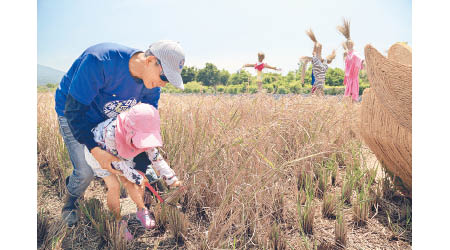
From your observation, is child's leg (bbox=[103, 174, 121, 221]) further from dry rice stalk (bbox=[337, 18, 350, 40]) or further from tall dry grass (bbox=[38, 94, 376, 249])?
dry rice stalk (bbox=[337, 18, 350, 40])

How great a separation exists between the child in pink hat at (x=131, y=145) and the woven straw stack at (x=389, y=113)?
1.20 m

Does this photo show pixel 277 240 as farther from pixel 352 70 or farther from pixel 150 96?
pixel 352 70

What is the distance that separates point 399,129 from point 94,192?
194cm

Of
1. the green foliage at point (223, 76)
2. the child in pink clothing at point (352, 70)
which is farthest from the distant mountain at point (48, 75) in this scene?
the green foliage at point (223, 76)

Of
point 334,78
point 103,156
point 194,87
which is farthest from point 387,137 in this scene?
point 334,78

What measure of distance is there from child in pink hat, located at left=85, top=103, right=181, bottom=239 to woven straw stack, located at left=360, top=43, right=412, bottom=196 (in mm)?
1196

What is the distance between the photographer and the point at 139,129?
4.36 feet

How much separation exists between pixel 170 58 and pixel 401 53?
1.60 meters

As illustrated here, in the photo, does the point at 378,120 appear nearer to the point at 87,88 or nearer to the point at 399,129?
the point at 399,129

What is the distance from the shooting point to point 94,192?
7.06 ft

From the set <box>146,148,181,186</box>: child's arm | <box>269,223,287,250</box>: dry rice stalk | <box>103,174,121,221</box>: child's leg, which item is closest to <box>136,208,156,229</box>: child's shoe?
<box>103,174,121,221</box>: child's leg

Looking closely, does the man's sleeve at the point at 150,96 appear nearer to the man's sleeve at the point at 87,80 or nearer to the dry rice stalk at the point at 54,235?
the man's sleeve at the point at 87,80

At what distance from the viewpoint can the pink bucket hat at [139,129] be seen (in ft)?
4.32

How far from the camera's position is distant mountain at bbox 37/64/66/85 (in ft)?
5.16
